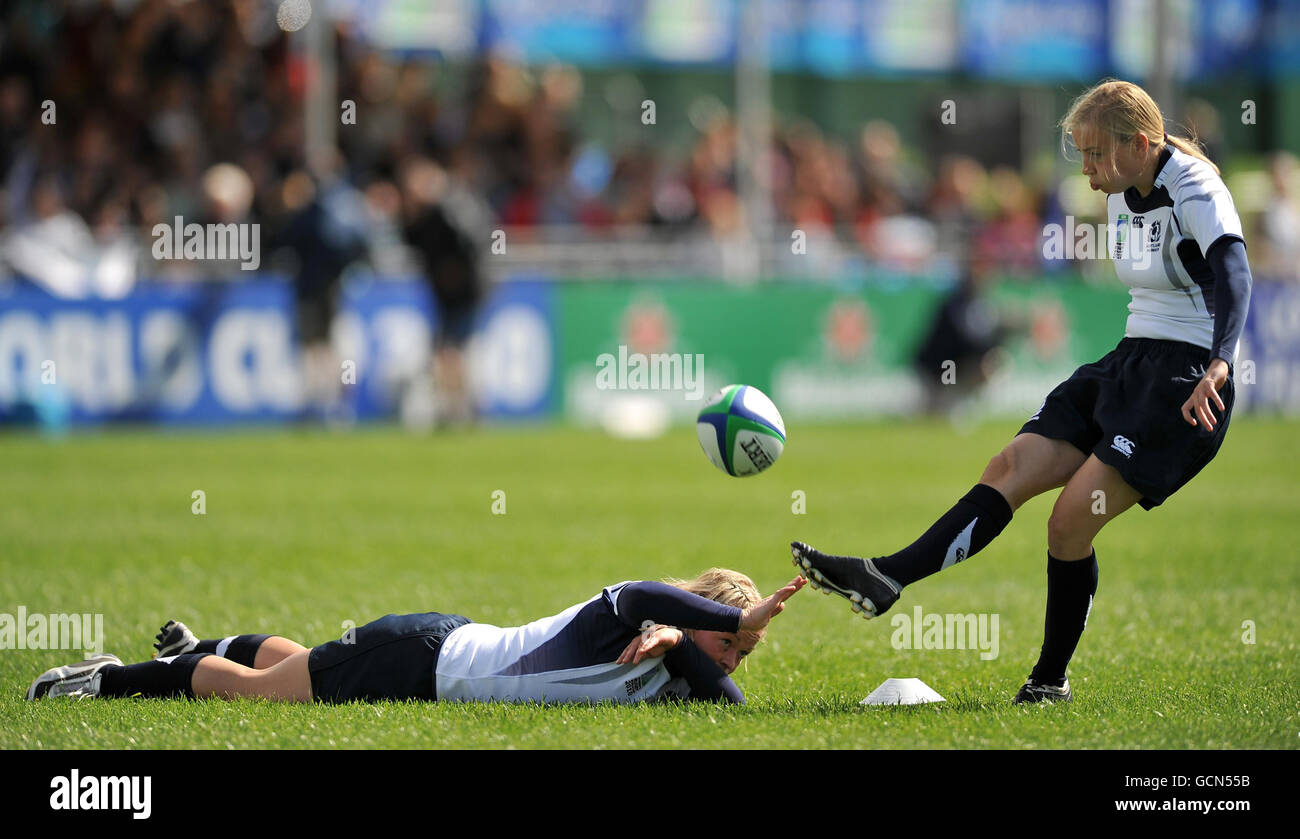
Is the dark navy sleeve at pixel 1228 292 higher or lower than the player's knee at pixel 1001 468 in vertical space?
higher

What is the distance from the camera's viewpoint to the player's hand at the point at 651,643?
5.65 meters

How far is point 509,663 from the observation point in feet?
19.3

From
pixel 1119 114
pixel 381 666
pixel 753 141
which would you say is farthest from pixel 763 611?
pixel 753 141

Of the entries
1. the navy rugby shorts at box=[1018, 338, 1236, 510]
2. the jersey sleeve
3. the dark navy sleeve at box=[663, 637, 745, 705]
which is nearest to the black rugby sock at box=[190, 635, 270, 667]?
the dark navy sleeve at box=[663, 637, 745, 705]

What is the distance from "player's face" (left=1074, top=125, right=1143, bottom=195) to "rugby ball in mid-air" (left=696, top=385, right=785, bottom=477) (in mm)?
1606

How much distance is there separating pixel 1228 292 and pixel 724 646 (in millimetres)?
2202

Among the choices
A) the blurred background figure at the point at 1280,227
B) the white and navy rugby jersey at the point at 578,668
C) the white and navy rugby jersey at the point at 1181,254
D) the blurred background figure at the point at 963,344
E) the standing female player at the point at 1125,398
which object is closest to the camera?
the white and navy rugby jersey at the point at 1181,254
